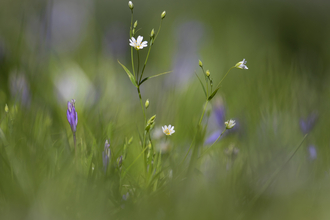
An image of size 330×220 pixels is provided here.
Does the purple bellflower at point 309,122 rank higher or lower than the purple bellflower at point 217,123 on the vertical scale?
higher

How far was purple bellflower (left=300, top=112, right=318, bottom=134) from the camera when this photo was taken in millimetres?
314

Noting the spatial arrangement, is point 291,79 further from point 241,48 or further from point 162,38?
point 162,38

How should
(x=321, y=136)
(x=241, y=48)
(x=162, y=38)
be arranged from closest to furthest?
(x=321, y=136) → (x=241, y=48) → (x=162, y=38)

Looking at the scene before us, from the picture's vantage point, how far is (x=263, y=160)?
0.24 m

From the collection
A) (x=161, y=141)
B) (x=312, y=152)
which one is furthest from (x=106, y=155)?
(x=312, y=152)

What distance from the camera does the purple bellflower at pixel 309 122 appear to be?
314 millimetres

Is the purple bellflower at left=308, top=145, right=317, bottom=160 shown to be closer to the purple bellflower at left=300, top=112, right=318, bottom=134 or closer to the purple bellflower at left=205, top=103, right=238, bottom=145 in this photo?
the purple bellflower at left=300, top=112, right=318, bottom=134

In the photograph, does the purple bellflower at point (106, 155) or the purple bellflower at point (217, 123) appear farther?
the purple bellflower at point (217, 123)

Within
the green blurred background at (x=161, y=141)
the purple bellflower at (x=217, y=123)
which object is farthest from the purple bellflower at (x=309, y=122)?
the purple bellflower at (x=217, y=123)

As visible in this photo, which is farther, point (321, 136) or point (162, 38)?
point (162, 38)

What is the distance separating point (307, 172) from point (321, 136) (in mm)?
86

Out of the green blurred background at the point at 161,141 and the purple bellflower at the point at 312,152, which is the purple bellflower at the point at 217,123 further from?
the purple bellflower at the point at 312,152

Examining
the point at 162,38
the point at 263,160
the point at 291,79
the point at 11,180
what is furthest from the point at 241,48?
the point at 11,180

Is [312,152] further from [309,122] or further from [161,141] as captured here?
[161,141]
